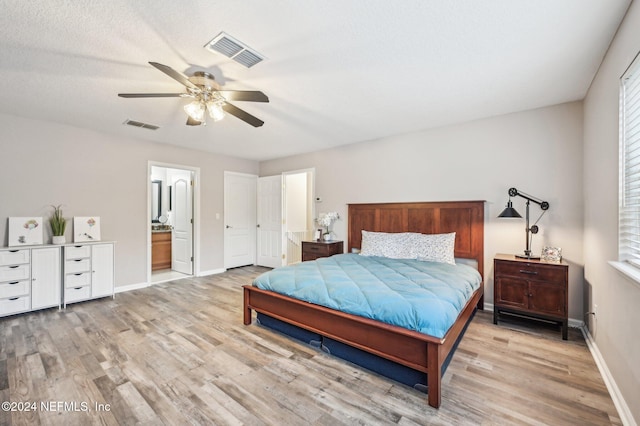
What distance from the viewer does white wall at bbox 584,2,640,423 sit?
1648mm

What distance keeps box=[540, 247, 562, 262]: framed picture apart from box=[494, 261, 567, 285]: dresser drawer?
201 mm

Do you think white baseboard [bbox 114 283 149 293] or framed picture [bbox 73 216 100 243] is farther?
white baseboard [bbox 114 283 149 293]

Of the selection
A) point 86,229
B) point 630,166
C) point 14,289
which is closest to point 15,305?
point 14,289

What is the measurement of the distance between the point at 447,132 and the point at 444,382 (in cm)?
323

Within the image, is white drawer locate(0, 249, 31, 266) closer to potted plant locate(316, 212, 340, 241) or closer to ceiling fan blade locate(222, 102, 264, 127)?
ceiling fan blade locate(222, 102, 264, 127)

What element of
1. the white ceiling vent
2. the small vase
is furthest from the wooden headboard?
the small vase

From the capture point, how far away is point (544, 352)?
97.3 inches

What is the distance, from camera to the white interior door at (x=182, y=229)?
18.0 feet

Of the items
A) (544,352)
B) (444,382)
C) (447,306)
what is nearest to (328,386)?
(444,382)

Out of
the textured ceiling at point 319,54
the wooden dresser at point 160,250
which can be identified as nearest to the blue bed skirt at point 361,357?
the textured ceiling at point 319,54

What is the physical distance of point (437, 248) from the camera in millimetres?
3588

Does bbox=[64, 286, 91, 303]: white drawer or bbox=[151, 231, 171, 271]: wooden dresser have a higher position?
bbox=[151, 231, 171, 271]: wooden dresser

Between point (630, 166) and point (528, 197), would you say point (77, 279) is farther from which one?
point (528, 197)

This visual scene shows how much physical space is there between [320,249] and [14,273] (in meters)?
4.06
